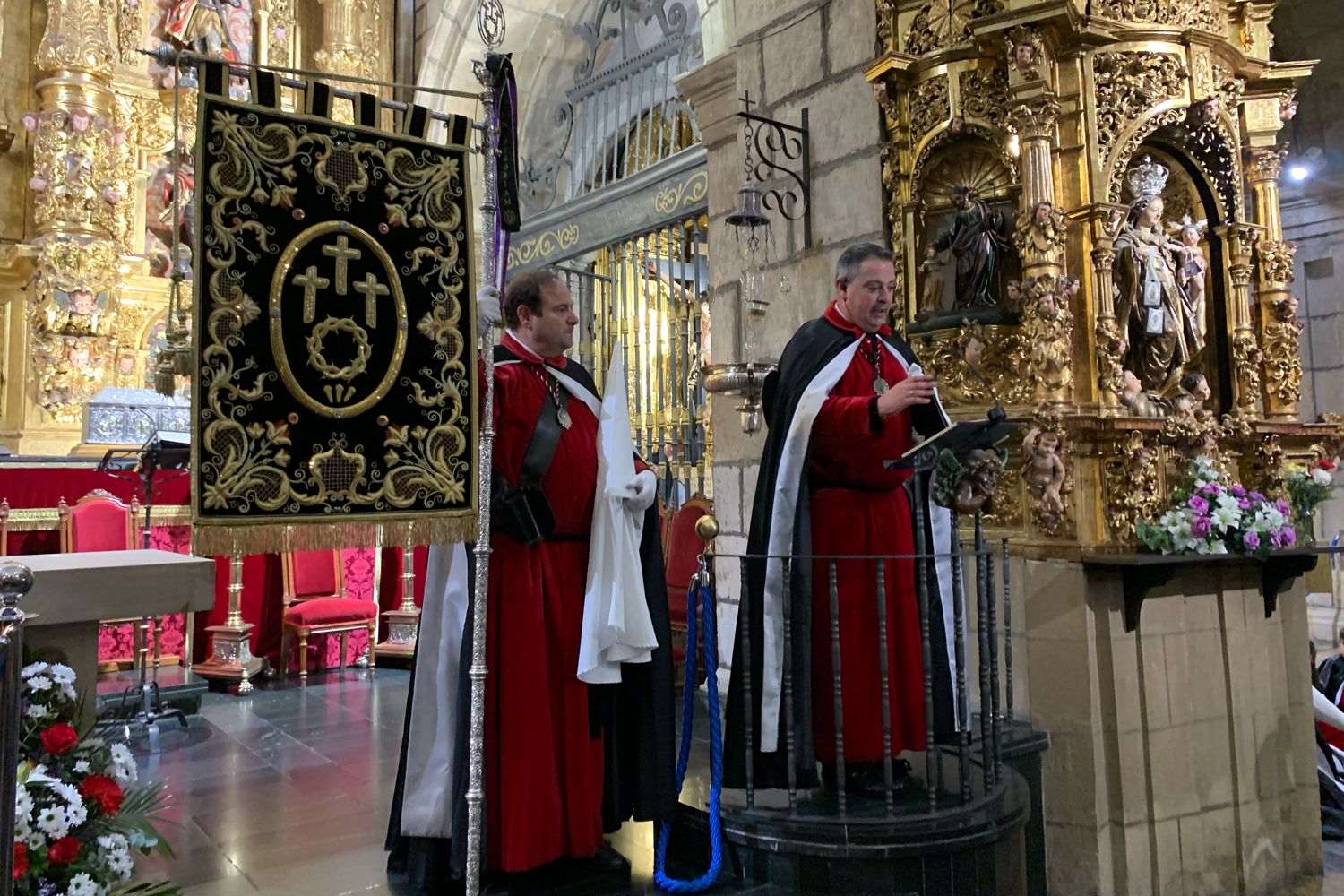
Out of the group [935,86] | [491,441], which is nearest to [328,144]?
[491,441]

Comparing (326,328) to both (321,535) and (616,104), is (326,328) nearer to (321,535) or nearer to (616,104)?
(321,535)

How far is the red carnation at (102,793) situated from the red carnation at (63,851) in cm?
11

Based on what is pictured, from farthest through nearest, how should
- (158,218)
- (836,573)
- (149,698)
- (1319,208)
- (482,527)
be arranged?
(158,218)
(1319,208)
(149,698)
(836,573)
(482,527)

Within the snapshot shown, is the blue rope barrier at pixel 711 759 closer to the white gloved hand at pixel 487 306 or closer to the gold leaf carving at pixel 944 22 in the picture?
the white gloved hand at pixel 487 306

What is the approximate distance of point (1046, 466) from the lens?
360 centimetres

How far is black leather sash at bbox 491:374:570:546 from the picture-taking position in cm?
263

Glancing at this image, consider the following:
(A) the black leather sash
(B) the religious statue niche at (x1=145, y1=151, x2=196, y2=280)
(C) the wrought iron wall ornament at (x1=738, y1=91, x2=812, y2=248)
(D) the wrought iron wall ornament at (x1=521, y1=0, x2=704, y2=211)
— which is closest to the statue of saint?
(C) the wrought iron wall ornament at (x1=738, y1=91, x2=812, y2=248)

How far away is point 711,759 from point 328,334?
158 cm

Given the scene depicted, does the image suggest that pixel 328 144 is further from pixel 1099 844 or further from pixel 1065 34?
pixel 1099 844

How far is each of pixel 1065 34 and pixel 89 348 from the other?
7356 mm

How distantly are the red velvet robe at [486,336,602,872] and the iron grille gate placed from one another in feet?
13.2

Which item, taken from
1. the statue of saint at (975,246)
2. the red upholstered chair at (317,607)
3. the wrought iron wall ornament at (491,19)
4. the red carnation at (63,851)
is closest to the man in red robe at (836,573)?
the statue of saint at (975,246)

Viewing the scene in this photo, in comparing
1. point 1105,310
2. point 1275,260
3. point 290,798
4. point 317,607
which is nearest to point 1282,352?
point 1275,260

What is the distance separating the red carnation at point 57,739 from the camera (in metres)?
2.07
